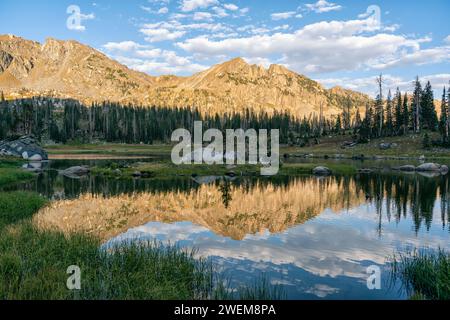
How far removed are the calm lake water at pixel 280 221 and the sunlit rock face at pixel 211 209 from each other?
8 centimetres

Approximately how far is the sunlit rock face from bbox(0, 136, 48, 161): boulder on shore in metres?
53.4

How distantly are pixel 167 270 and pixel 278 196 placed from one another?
2801 cm

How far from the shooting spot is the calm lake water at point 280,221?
57.1 feet

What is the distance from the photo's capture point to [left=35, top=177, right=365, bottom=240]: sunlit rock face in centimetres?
2625

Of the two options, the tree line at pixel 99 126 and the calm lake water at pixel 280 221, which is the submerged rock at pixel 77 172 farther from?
the tree line at pixel 99 126

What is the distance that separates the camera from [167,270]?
14648mm

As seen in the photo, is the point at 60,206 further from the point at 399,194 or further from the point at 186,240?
the point at 399,194

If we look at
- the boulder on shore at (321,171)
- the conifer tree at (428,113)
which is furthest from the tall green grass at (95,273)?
the conifer tree at (428,113)

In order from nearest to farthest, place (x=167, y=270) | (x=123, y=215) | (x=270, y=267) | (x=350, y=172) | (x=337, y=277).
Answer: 1. (x=167, y=270)
2. (x=337, y=277)
3. (x=270, y=267)
4. (x=123, y=215)
5. (x=350, y=172)

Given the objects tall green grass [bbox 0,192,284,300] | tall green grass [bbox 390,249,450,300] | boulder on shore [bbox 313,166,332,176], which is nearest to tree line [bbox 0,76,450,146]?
boulder on shore [bbox 313,166,332,176]

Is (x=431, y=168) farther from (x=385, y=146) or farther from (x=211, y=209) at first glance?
(x=211, y=209)

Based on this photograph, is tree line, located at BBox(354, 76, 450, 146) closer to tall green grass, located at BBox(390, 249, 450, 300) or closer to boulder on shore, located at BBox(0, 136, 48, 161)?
boulder on shore, located at BBox(0, 136, 48, 161)

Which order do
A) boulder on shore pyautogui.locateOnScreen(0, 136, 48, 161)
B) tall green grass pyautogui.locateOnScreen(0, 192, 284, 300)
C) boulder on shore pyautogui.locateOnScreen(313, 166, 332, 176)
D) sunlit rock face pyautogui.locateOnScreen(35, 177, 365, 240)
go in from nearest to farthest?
tall green grass pyautogui.locateOnScreen(0, 192, 284, 300), sunlit rock face pyautogui.locateOnScreen(35, 177, 365, 240), boulder on shore pyautogui.locateOnScreen(313, 166, 332, 176), boulder on shore pyautogui.locateOnScreen(0, 136, 48, 161)

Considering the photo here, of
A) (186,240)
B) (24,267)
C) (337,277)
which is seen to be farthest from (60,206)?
(337,277)
